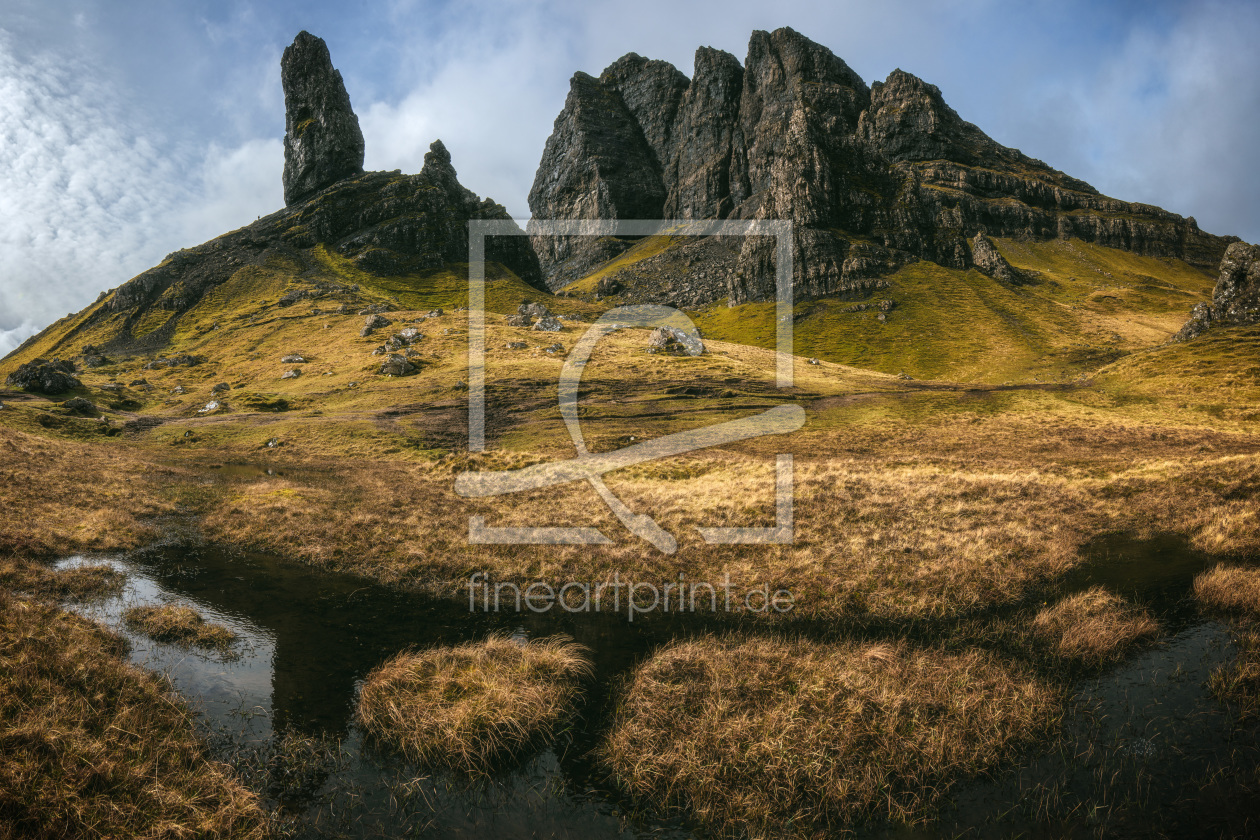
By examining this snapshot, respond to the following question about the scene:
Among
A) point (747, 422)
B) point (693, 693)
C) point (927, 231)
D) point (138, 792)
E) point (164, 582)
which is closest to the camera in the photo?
point (138, 792)

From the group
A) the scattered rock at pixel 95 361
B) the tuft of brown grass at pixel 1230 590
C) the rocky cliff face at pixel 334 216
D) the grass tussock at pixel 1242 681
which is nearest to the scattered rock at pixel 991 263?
the rocky cliff face at pixel 334 216

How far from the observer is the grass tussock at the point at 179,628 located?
16.4 m

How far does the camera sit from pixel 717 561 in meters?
23.2

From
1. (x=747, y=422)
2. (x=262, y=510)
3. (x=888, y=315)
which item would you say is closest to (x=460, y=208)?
(x=888, y=315)

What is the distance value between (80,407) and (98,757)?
67.3 metres

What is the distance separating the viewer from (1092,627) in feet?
52.9

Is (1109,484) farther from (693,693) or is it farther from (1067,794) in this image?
(693,693)

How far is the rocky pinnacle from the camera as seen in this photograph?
6806 inches

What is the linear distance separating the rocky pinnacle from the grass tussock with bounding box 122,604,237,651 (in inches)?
7567

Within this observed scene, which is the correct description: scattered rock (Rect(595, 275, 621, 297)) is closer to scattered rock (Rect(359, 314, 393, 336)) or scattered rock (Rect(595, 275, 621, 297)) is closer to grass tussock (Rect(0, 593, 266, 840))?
scattered rock (Rect(359, 314, 393, 336))

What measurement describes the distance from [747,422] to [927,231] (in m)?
120

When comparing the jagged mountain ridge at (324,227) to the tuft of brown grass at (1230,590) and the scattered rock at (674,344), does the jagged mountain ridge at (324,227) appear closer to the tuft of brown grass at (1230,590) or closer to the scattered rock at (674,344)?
the scattered rock at (674,344)

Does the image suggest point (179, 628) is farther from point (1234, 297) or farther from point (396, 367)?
point (1234, 297)

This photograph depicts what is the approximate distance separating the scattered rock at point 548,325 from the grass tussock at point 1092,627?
294 feet
